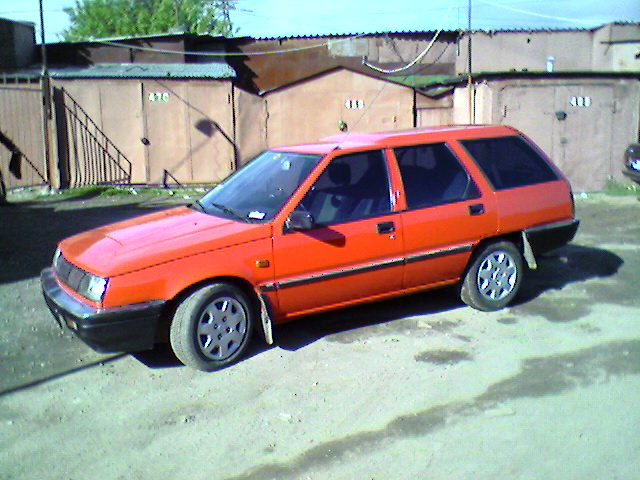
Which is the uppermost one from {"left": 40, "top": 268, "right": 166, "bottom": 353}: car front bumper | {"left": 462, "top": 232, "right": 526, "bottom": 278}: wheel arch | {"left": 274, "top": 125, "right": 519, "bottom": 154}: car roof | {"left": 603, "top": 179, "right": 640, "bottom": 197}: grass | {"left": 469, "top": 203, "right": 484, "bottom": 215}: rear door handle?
{"left": 274, "top": 125, "right": 519, "bottom": 154}: car roof

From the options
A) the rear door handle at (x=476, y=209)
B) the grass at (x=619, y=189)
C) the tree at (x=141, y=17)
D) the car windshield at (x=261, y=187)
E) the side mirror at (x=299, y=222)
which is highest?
the tree at (x=141, y=17)

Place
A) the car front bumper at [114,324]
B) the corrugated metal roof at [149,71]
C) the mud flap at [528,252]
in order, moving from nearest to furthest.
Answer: the car front bumper at [114,324] < the mud flap at [528,252] < the corrugated metal roof at [149,71]

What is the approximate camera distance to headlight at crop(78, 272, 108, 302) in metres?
4.67

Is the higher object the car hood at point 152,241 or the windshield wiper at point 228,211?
the windshield wiper at point 228,211

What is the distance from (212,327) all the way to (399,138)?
2.35 m

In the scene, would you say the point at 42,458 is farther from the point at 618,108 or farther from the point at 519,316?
the point at 618,108

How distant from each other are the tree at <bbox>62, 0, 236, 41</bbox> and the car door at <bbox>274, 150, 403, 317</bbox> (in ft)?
120

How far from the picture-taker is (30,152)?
49.3ft

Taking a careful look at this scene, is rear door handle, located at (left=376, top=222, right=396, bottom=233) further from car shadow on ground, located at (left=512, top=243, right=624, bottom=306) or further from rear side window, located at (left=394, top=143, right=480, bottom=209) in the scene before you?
car shadow on ground, located at (left=512, top=243, right=624, bottom=306)

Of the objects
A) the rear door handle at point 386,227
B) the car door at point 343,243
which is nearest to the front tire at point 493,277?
the car door at point 343,243

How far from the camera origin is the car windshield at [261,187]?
18.0 ft

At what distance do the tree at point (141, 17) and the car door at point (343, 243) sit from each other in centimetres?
3652

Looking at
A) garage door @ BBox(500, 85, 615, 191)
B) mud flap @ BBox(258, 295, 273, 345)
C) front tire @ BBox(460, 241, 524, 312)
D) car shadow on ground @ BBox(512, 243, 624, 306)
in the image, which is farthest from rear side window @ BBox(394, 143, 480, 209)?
garage door @ BBox(500, 85, 615, 191)

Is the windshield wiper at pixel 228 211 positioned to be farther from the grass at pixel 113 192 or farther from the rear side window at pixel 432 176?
the grass at pixel 113 192
